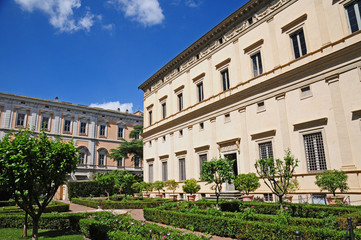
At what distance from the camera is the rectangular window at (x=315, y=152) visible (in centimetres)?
1269

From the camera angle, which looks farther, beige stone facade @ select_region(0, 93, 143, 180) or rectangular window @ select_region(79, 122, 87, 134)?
rectangular window @ select_region(79, 122, 87, 134)

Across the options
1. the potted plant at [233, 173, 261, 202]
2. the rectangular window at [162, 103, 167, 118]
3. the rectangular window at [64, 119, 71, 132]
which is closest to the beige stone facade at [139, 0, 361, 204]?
the potted plant at [233, 173, 261, 202]

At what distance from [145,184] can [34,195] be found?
57.2ft

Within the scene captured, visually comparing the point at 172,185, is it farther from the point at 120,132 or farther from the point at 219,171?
the point at 120,132

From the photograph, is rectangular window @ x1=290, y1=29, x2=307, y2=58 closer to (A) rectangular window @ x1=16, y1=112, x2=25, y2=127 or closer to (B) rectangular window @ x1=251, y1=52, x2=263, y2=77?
(B) rectangular window @ x1=251, y1=52, x2=263, y2=77

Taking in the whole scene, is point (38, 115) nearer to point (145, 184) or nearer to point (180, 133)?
point (145, 184)

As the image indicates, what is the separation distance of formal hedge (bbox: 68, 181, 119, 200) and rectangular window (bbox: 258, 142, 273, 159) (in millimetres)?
19261

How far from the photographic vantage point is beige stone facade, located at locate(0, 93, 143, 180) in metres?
35.3

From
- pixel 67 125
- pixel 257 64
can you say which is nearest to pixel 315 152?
pixel 257 64

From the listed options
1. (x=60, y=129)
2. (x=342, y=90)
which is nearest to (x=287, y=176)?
(x=342, y=90)

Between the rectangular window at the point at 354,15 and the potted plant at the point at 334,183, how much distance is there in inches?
280

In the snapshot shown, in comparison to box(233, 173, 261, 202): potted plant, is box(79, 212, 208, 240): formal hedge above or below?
below

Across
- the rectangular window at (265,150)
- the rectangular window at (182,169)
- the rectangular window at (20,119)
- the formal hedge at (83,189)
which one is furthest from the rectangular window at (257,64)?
the rectangular window at (20,119)

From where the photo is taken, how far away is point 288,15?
49.6 feet
